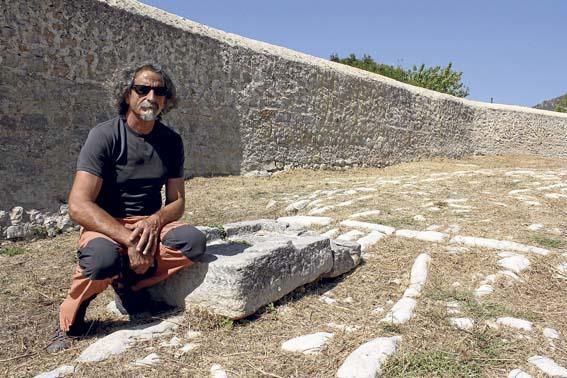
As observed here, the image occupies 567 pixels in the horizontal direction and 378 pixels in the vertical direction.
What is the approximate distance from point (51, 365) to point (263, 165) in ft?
23.3

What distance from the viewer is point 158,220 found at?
2824 mm

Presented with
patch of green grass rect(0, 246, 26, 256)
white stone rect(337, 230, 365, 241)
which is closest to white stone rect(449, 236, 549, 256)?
white stone rect(337, 230, 365, 241)

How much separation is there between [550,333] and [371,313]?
0.93m

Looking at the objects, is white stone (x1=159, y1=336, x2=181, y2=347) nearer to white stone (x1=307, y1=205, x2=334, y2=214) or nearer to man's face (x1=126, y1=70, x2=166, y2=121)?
man's face (x1=126, y1=70, x2=166, y2=121)

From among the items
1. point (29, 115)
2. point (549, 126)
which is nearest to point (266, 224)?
Answer: point (29, 115)

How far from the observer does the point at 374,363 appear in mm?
2242

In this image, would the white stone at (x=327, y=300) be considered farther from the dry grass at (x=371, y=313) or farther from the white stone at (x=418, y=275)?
the white stone at (x=418, y=275)

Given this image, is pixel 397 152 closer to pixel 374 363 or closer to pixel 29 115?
pixel 29 115

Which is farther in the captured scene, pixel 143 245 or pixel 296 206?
pixel 296 206

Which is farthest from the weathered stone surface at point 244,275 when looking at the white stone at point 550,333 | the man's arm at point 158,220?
the white stone at point 550,333

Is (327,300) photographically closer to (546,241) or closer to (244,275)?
(244,275)

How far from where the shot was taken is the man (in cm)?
261

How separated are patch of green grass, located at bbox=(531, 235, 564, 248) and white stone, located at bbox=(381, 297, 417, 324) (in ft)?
5.34

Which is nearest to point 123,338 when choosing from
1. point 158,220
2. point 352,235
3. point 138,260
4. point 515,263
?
point 138,260
